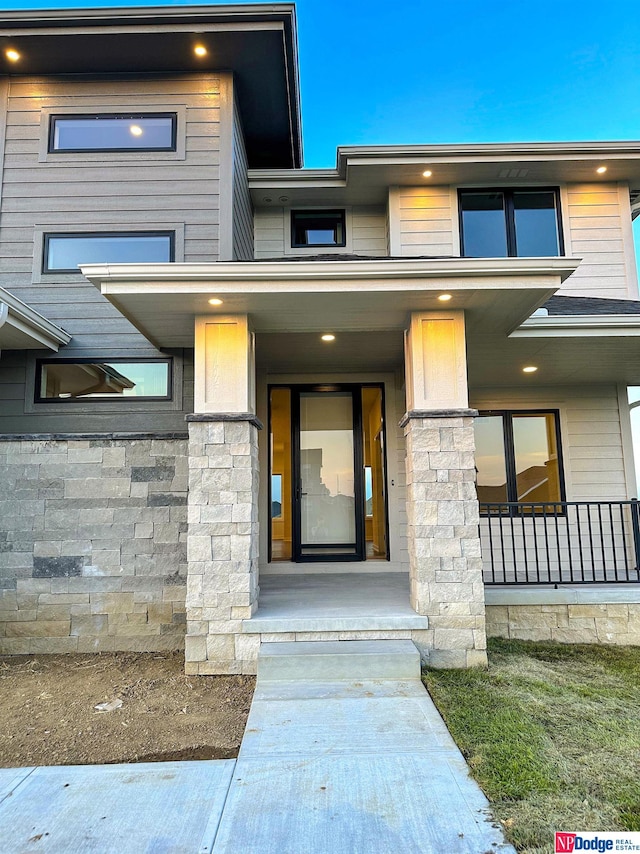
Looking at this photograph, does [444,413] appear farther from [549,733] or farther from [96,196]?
[96,196]

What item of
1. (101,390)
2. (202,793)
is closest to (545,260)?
(202,793)

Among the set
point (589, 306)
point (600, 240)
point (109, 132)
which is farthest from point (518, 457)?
point (109, 132)

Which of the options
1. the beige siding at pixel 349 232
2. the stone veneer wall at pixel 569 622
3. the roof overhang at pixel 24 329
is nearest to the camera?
the roof overhang at pixel 24 329

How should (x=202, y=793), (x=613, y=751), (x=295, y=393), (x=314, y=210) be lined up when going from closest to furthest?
(x=202, y=793) → (x=613, y=751) → (x=295, y=393) → (x=314, y=210)

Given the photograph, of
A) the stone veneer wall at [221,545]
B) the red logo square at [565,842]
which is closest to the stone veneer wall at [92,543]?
the stone veneer wall at [221,545]

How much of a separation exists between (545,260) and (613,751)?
3073 millimetres

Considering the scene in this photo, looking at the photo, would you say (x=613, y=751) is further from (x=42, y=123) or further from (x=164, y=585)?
(x=42, y=123)

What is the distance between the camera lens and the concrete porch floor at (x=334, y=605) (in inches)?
159

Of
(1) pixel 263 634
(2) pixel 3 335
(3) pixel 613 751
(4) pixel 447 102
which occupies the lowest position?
(3) pixel 613 751

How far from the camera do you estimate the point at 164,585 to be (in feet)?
15.5

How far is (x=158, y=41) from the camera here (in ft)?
19.1

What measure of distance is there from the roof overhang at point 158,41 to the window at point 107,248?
1964 mm

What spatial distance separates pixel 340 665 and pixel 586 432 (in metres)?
4.61

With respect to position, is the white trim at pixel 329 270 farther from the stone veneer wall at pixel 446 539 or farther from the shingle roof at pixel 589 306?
the shingle roof at pixel 589 306
